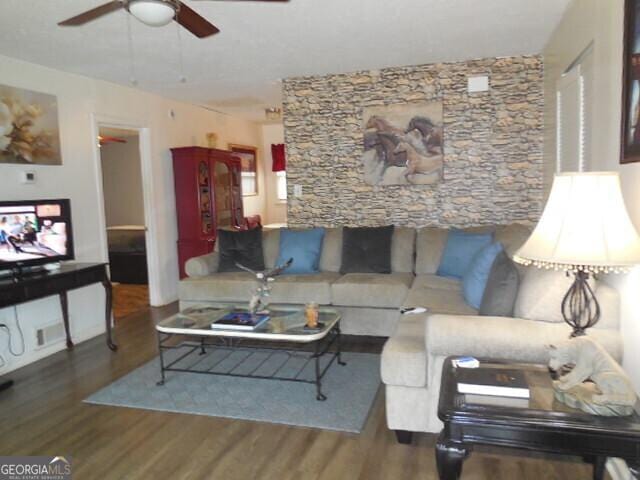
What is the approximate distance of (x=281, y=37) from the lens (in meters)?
3.55

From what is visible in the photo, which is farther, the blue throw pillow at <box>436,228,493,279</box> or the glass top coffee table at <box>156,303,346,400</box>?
the blue throw pillow at <box>436,228,493,279</box>

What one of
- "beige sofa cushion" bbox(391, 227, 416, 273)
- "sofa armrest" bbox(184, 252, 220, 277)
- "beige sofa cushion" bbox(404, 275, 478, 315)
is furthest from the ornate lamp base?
"sofa armrest" bbox(184, 252, 220, 277)

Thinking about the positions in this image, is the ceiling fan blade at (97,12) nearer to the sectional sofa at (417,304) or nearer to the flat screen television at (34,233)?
the flat screen television at (34,233)

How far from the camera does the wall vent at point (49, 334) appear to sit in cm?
396

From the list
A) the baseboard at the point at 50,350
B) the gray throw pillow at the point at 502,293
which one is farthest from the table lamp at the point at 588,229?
the baseboard at the point at 50,350

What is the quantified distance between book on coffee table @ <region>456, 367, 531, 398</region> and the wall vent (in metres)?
3.63

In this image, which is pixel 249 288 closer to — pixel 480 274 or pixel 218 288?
pixel 218 288

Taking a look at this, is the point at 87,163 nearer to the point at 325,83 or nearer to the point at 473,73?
the point at 325,83

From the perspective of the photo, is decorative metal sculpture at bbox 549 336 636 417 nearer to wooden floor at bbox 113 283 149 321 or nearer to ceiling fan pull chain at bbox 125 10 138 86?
ceiling fan pull chain at bbox 125 10 138 86

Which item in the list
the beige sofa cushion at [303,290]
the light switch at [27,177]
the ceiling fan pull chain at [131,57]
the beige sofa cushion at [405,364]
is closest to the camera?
the beige sofa cushion at [405,364]

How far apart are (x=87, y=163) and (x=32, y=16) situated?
1728mm

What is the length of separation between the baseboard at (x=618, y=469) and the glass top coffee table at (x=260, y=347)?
60.5 inches

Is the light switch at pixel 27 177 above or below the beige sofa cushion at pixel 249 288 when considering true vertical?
above

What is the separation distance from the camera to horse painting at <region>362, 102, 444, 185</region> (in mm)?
4727
